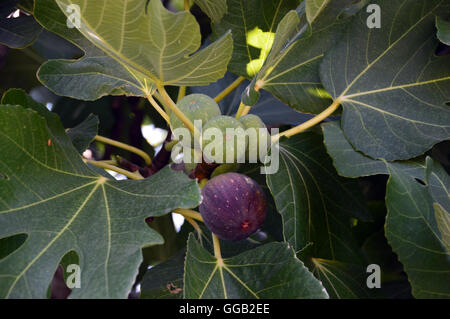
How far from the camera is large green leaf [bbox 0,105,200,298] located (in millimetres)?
827

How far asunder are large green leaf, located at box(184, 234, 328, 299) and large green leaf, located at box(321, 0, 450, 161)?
0.32 metres

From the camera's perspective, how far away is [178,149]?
1187 millimetres

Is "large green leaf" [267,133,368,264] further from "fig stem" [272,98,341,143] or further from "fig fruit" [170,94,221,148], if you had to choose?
"fig fruit" [170,94,221,148]

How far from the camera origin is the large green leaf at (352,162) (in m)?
1.04

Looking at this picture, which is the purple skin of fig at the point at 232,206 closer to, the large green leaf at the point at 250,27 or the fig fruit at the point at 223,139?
the fig fruit at the point at 223,139

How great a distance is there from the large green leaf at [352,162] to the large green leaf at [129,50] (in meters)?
0.28

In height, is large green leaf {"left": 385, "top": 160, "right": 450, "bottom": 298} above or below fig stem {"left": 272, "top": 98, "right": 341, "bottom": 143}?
below

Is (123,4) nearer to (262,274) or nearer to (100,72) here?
(100,72)

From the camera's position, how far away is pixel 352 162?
1.06m

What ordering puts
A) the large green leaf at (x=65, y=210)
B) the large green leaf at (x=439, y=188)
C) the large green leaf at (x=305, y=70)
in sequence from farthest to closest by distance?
the large green leaf at (x=305, y=70), the large green leaf at (x=439, y=188), the large green leaf at (x=65, y=210)

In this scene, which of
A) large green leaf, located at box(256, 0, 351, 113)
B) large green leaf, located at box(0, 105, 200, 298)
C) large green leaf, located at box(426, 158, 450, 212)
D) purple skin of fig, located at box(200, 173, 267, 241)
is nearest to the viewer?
large green leaf, located at box(0, 105, 200, 298)

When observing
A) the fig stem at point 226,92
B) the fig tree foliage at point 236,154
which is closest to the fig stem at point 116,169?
the fig tree foliage at point 236,154

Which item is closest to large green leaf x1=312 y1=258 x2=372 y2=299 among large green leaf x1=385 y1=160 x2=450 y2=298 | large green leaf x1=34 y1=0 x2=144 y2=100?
large green leaf x1=385 y1=160 x2=450 y2=298
